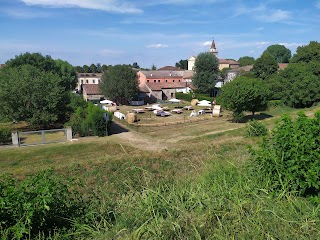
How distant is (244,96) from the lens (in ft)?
87.2

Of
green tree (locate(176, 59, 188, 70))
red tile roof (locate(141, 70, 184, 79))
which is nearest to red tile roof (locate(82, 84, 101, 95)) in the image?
red tile roof (locate(141, 70, 184, 79))

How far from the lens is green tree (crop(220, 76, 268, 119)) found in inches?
1051

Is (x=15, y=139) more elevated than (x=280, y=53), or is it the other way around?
(x=280, y=53)

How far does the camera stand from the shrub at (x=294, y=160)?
14.3ft

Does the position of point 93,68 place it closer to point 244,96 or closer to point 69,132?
point 244,96

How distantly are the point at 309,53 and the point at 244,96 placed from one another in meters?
27.4

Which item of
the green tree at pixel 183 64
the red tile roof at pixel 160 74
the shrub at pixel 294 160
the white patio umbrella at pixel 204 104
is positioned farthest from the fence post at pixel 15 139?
the green tree at pixel 183 64

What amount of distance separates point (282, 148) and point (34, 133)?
60.8ft

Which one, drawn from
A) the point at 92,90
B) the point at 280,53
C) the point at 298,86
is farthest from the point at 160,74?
the point at 280,53

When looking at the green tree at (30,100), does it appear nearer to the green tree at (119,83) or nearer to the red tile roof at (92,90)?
the green tree at (119,83)

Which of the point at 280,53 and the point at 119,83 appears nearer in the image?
the point at 119,83

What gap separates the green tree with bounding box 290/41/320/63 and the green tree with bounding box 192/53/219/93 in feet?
48.4

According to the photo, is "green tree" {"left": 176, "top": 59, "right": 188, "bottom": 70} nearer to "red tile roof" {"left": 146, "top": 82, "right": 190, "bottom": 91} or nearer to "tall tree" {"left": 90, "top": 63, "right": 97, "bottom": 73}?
"tall tree" {"left": 90, "top": 63, "right": 97, "bottom": 73}

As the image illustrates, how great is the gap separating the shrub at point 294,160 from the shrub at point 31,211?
3.29 meters
